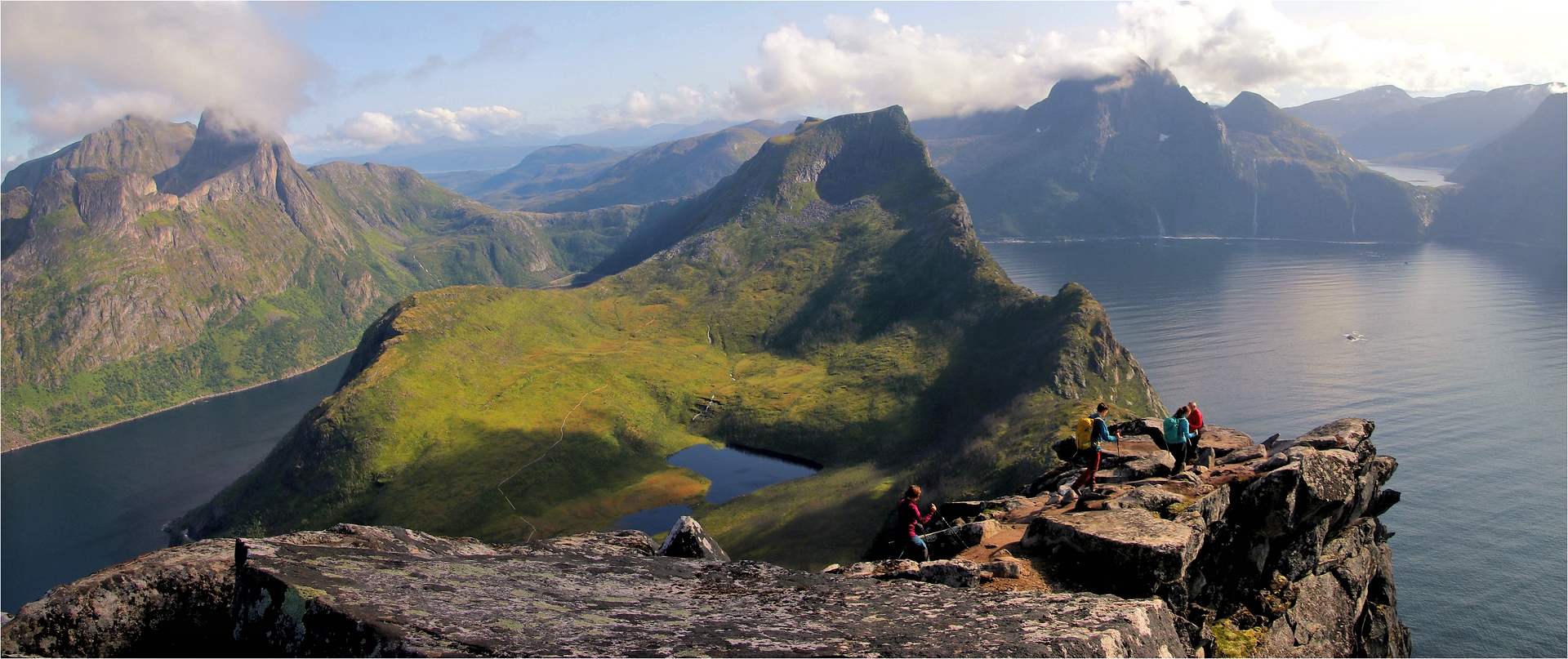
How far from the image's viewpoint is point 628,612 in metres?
14.6

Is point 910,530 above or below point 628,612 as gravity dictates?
below

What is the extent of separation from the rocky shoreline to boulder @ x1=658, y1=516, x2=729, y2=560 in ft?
0.24

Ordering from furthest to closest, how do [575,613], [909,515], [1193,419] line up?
1. [1193,419]
2. [909,515]
3. [575,613]

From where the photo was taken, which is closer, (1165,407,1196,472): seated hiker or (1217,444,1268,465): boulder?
(1165,407,1196,472): seated hiker

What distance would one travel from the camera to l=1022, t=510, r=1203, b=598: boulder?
21.1m

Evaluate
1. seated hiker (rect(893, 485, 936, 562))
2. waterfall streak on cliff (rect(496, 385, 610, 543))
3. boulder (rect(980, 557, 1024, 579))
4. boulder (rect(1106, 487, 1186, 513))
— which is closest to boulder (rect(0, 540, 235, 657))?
boulder (rect(980, 557, 1024, 579))

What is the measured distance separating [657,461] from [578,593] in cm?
16778

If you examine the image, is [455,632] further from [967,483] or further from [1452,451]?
[1452,451]

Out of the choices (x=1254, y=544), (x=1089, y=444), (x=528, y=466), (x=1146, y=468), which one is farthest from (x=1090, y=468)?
(x=528, y=466)

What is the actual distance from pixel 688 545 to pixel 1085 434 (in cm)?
1917

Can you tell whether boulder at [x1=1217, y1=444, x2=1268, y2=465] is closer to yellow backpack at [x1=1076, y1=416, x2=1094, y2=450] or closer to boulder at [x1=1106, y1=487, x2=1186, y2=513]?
yellow backpack at [x1=1076, y1=416, x2=1094, y2=450]

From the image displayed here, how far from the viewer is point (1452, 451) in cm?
14962

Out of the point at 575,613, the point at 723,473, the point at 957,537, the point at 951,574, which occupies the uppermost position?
the point at 575,613

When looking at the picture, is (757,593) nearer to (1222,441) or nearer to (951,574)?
(951,574)
